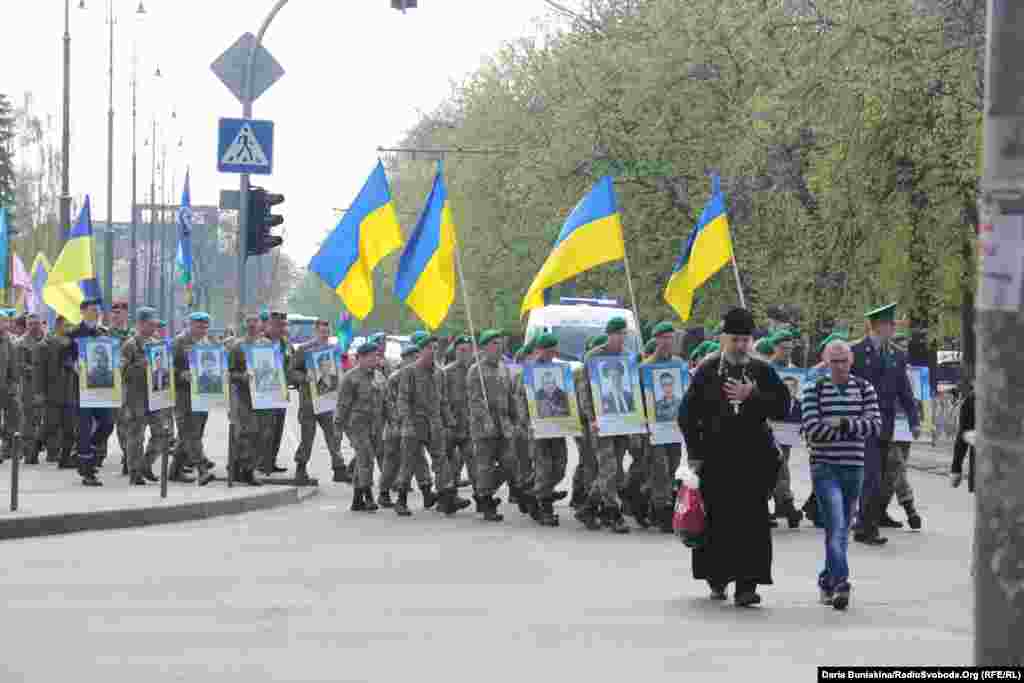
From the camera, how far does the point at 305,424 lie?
2362cm

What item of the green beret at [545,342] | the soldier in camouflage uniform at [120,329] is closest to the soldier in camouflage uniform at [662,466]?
the green beret at [545,342]

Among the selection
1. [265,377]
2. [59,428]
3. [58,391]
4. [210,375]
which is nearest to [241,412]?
[265,377]

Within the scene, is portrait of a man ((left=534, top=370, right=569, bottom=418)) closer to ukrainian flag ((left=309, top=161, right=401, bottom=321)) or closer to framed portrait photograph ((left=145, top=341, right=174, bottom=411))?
ukrainian flag ((left=309, top=161, right=401, bottom=321))

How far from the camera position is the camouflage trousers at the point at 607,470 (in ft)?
59.0

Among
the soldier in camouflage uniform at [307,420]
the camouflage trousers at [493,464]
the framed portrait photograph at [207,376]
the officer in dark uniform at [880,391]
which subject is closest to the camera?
the officer in dark uniform at [880,391]

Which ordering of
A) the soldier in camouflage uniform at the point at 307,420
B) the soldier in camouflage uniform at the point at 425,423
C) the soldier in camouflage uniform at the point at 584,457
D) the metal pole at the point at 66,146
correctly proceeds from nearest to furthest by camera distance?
the soldier in camouflage uniform at the point at 584,457
the soldier in camouflage uniform at the point at 425,423
the soldier in camouflage uniform at the point at 307,420
the metal pole at the point at 66,146

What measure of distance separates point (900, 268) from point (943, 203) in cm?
180

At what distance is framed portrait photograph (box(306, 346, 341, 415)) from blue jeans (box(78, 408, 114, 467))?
94.9 inches

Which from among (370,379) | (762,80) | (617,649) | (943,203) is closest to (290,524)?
(370,379)

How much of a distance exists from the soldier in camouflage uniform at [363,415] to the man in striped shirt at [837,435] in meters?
8.29

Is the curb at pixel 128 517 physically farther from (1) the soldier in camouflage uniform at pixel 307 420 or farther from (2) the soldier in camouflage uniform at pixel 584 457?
(2) the soldier in camouflage uniform at pixel 584 457

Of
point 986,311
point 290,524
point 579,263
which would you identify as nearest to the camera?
point 986,311

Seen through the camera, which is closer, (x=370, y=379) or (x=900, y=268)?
(x=370, y=379)

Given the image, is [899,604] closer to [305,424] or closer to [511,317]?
[305,424]
